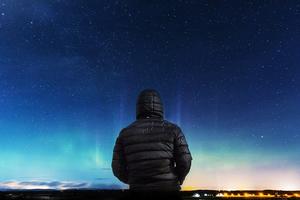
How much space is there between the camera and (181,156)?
463cm

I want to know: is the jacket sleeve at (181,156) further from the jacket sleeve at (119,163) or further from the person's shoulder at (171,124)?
the jacket sleeve at (119,163)

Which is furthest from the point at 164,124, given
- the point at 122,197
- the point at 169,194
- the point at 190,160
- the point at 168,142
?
the point at 122,197

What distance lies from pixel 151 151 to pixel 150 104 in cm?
57

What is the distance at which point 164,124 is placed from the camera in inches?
186

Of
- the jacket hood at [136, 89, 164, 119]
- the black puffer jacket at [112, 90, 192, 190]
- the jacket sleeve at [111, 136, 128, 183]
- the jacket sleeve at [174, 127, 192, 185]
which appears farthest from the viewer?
the jacket sleeve at [111, 136, 128, 183]

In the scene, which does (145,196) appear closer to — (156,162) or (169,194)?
(169,194)

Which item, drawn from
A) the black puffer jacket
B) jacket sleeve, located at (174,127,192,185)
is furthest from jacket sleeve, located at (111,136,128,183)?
jacket sleeve, located at (174,127,192,185)

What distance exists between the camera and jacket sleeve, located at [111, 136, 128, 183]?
492 cm

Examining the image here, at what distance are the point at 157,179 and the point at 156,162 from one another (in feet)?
0.64

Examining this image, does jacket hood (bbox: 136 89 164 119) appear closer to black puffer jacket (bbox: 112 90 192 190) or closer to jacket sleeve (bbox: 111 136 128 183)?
black puffer jacket (bbox: 112 90 192 190)

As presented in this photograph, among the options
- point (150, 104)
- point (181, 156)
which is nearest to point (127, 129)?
point (150, 104)

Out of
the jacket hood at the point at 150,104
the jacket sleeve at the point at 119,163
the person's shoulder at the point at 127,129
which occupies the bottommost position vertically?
the jacket sleeve at the point at 119,163

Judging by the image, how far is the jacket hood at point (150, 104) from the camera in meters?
4.75

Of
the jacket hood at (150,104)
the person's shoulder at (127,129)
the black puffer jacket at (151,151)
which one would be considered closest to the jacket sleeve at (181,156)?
the black puffer jacket at (151,151)
